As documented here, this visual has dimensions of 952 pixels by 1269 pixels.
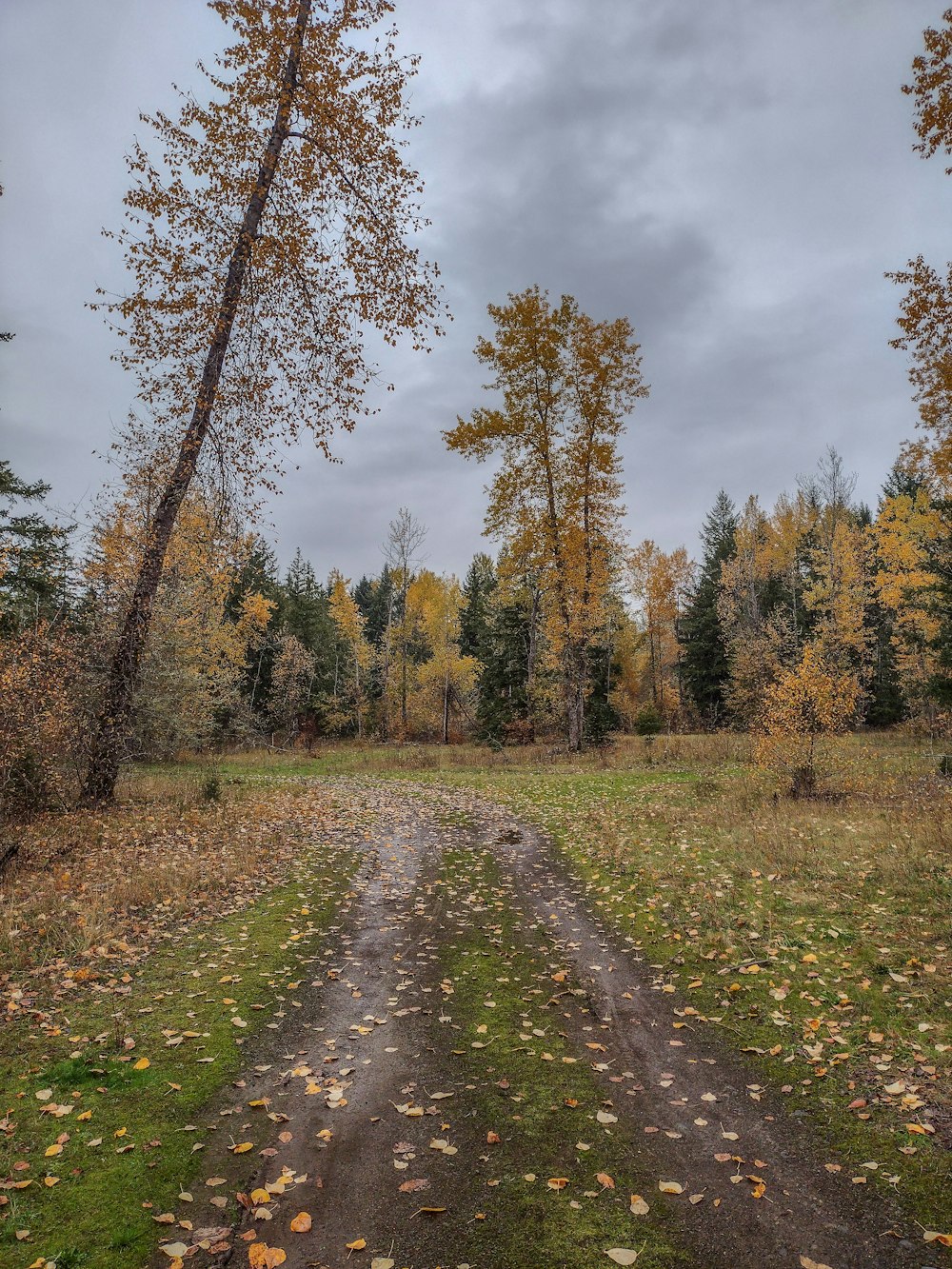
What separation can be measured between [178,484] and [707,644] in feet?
129

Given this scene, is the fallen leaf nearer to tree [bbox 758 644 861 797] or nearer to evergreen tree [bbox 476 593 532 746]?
tree [bbox 758 644 861 797]

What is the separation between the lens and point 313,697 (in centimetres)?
4128

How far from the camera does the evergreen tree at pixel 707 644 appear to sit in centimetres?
4359

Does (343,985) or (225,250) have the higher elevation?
(225,250)

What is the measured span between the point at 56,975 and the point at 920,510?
41.1 meters

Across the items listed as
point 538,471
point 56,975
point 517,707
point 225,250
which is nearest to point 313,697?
point 517,707

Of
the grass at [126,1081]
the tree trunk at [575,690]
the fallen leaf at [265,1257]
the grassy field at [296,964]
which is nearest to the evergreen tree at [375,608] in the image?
the tree trunk at [575,690]

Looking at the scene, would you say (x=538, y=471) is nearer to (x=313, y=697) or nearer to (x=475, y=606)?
(x=313, y=697)

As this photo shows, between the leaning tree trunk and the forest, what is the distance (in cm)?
7

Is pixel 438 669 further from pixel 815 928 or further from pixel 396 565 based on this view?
pixel 815 928

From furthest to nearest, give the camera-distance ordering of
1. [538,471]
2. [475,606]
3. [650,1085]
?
[475,606]
[538,471]
[650,1085]

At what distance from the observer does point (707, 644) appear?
1734 inches

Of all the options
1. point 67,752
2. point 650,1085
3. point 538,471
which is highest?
point 538,471

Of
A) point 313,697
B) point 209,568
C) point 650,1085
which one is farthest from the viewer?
point 313,697
